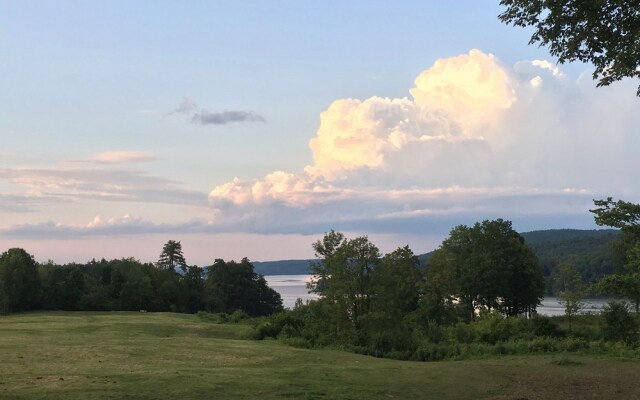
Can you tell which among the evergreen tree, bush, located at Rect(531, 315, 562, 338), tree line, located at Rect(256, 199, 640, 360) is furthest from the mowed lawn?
the evergreen tree

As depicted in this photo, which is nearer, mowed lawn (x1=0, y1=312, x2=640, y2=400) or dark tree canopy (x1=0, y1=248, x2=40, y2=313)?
mowed lawn (x1=0, y1=312, x2=640, y2=400)

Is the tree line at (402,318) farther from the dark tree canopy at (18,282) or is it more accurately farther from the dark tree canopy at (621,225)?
the dark tree canopy at (18,282)

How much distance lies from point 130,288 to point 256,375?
80.2 meters

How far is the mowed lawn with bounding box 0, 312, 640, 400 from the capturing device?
556 inches

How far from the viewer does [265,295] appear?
11300 cm

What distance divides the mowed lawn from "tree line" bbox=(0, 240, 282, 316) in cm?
5968

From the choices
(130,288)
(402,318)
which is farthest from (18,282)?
(402,318)

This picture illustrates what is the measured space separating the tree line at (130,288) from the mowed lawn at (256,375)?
2350 inches

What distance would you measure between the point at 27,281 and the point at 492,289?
65795 mm

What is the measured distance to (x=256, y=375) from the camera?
1762 centimetres

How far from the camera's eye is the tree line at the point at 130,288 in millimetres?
82688

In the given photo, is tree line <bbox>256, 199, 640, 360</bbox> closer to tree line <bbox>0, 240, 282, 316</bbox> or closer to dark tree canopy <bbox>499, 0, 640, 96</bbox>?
dark tree canopy <bbox>499, 0, 640, 96</bbox>

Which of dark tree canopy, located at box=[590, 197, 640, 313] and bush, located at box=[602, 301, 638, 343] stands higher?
dark tree canopy, located at box=[590, 197, 640, 313]

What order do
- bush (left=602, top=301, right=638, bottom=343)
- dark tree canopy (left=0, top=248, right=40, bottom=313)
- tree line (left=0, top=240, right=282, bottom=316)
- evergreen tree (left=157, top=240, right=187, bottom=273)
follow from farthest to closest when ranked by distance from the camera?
evergreen tree (left=157, top=240, right=187, bottom=273) < tree line (left=0, top=240, right=282, bottom=316) < dark tree canopy (left=0, top=248, right=40, bottom=313) < bush (left=602, top=301, right=638, bottom=343)
